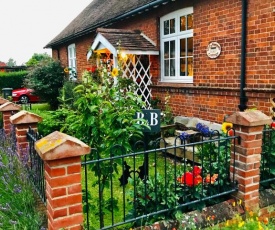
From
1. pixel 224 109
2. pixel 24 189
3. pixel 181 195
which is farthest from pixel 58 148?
pixel 224 109

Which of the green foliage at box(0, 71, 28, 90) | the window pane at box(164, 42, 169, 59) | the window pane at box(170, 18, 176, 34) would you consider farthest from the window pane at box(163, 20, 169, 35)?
the green foliage at box(0, 71, 28, 90)

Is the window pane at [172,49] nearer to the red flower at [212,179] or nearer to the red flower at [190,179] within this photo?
the red flower at [212,179]

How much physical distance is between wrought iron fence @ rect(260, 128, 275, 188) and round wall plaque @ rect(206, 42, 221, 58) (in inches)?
116

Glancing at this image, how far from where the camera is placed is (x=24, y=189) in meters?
3.55

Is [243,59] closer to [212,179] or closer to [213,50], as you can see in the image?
[213,50]

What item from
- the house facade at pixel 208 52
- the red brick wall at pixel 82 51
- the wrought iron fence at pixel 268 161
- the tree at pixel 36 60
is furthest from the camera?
the tree at pixel 36 60

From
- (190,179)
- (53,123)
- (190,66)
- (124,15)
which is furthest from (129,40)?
(190,179)

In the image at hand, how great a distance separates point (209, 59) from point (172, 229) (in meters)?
4.75

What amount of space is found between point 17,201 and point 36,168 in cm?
59

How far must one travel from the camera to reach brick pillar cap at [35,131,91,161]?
2.46 metres

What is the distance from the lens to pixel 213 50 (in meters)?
6.75

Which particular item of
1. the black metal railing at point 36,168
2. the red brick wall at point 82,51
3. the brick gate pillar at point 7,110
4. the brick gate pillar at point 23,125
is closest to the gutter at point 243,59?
the brick gate pillar at point 23,125

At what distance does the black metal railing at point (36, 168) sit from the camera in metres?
3.58

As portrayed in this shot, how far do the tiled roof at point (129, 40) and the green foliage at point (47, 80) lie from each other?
6.82 m
